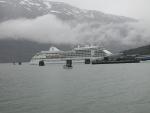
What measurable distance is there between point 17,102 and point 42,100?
2696 mm

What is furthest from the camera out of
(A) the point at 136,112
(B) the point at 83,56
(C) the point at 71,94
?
(B) the point at 83,56

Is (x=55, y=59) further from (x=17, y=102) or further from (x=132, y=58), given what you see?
(x=17, y=102)

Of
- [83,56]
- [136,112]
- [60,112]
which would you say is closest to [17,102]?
[60,112]

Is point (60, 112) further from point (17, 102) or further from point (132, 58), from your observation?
point (132, 58)

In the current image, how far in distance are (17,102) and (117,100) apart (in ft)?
34.3

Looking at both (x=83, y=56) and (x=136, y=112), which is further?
(x=83, y=56)

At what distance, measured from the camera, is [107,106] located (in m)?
28.7

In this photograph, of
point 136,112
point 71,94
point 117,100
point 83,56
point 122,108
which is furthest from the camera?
point 83,56

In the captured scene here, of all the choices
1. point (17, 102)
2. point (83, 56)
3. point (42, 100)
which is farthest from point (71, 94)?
point (83, 56)

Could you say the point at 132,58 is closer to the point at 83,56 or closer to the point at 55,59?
the point at 83,56

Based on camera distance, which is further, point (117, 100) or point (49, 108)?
A: point (117, 100)

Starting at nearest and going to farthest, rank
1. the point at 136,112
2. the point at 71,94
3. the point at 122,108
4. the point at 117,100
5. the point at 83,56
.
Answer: the point at 136,112, the point at 122,108, the point at 117,100, the point at 71,94, the point at 83,56

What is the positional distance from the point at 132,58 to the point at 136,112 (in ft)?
504

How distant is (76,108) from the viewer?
28.3m
